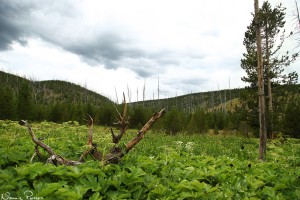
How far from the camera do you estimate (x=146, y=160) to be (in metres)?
5.46

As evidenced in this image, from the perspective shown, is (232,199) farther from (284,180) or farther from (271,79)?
(271,79)

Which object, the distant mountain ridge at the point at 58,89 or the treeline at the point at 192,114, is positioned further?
the distant mountain ridge at the point at 58,89

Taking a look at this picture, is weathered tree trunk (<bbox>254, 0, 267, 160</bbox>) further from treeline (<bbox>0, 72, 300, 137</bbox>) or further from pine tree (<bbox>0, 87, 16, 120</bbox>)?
pine tree (<bbox>0, 87, 16, 120</bbox>)

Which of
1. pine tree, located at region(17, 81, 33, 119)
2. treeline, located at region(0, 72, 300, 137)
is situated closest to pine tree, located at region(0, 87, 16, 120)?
treeline, located at region(0, 72, 300, 137)

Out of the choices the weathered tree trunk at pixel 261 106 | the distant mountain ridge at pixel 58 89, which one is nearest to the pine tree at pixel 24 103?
the weathered tree trunk at pixel 261 106

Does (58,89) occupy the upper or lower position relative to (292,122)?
upper

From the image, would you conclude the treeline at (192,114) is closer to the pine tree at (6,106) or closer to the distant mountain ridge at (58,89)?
the pine tree at (6,106)

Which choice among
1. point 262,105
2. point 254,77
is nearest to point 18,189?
point 262,105

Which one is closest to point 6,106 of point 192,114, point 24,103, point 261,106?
point 24,103

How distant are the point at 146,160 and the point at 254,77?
24.5m

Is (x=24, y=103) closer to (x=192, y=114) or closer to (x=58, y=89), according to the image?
(x=192, y=114)

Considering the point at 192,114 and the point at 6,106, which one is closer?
the point at 6,106

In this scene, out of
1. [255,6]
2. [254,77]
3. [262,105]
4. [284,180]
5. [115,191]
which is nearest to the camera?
[115,191]

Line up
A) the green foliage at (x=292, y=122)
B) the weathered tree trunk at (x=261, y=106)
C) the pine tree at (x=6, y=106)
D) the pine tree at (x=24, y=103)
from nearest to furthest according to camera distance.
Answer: the weathered tree trunk at (x=261, y=106), the green foliage at (x=292, y=122), the pine tree at (x=6, y=106), the pine tree at (x=24, y=103)
